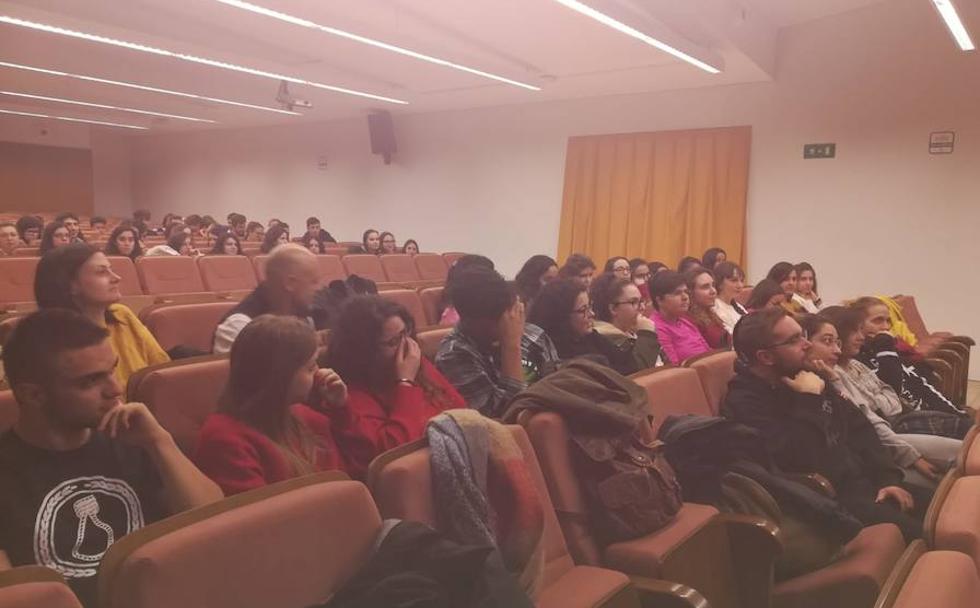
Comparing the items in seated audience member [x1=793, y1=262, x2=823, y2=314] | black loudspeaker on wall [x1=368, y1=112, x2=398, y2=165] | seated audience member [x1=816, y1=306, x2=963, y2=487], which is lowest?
seated audience member [x1=816, y1=306, x2=963, y2=487]

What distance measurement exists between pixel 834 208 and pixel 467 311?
20.6 feet

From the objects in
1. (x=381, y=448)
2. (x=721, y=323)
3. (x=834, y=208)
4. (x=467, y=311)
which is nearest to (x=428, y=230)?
(x=834, y=208)

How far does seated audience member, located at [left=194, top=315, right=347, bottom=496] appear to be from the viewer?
5.60 feet

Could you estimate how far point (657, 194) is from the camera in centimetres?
923

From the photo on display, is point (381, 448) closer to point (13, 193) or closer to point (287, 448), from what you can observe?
point (287, 448)

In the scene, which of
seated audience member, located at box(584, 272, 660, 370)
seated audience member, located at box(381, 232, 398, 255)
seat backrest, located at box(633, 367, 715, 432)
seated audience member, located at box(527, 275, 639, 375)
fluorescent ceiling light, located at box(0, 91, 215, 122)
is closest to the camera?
seat backrest, located at box(633, 367, 715, 432)

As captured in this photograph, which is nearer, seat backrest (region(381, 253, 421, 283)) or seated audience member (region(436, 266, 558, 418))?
seated audience member (region(436, 266, 558, 418))

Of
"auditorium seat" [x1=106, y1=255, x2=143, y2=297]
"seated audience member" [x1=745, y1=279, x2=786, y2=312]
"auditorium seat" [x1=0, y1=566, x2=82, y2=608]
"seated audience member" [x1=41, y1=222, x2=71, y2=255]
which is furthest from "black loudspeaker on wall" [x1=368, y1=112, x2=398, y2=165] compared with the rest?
"auditorium seat" [x1=0, y1=566, x2=82, y2=608]

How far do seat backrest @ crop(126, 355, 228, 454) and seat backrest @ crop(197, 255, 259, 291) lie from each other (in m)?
3.83

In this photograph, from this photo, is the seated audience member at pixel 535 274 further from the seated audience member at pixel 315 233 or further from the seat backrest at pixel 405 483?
the seated audience member at pixel 315 233

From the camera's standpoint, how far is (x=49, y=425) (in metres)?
1.55

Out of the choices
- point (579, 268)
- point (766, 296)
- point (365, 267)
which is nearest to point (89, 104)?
point (365, 267)

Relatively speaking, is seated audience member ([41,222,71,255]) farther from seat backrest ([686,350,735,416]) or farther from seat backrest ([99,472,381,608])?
seat backrest ([99,472,381,608])

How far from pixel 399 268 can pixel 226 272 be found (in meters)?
1.92
